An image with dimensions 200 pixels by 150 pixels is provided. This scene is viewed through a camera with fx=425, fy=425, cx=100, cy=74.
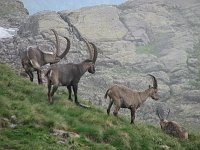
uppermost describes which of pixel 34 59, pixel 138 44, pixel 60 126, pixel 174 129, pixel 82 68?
pixel 34 59

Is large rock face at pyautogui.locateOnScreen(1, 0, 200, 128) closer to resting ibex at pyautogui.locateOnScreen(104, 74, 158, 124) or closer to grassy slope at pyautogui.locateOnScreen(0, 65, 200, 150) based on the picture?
resting ibex at pyautogui.locateOnScreen(104, 74, 158, 124)

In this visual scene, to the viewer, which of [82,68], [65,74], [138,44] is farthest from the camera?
[138,44]

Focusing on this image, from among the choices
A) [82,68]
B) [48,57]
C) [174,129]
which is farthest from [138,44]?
[82,68]

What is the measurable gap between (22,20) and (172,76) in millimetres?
55250

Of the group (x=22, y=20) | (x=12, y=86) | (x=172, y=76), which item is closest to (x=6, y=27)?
(x=22, y=20)

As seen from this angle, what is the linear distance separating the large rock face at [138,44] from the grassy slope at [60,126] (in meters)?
67.6

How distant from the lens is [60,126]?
16469 millimetres

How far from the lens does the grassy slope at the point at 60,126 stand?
14.5 m

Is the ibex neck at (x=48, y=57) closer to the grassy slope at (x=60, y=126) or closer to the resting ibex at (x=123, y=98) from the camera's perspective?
the grassy slope at (x=60, y=126)

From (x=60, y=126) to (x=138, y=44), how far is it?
406 ft

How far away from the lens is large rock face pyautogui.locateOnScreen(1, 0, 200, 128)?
350ft

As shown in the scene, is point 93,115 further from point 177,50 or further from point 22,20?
point 22,20

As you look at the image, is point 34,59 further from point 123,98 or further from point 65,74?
point 123,98

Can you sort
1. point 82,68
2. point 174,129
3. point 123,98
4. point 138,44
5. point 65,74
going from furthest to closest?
1. point 138,44
2. point 174,129
3. point 82,68
4. point 123,98
5. point 65,74
